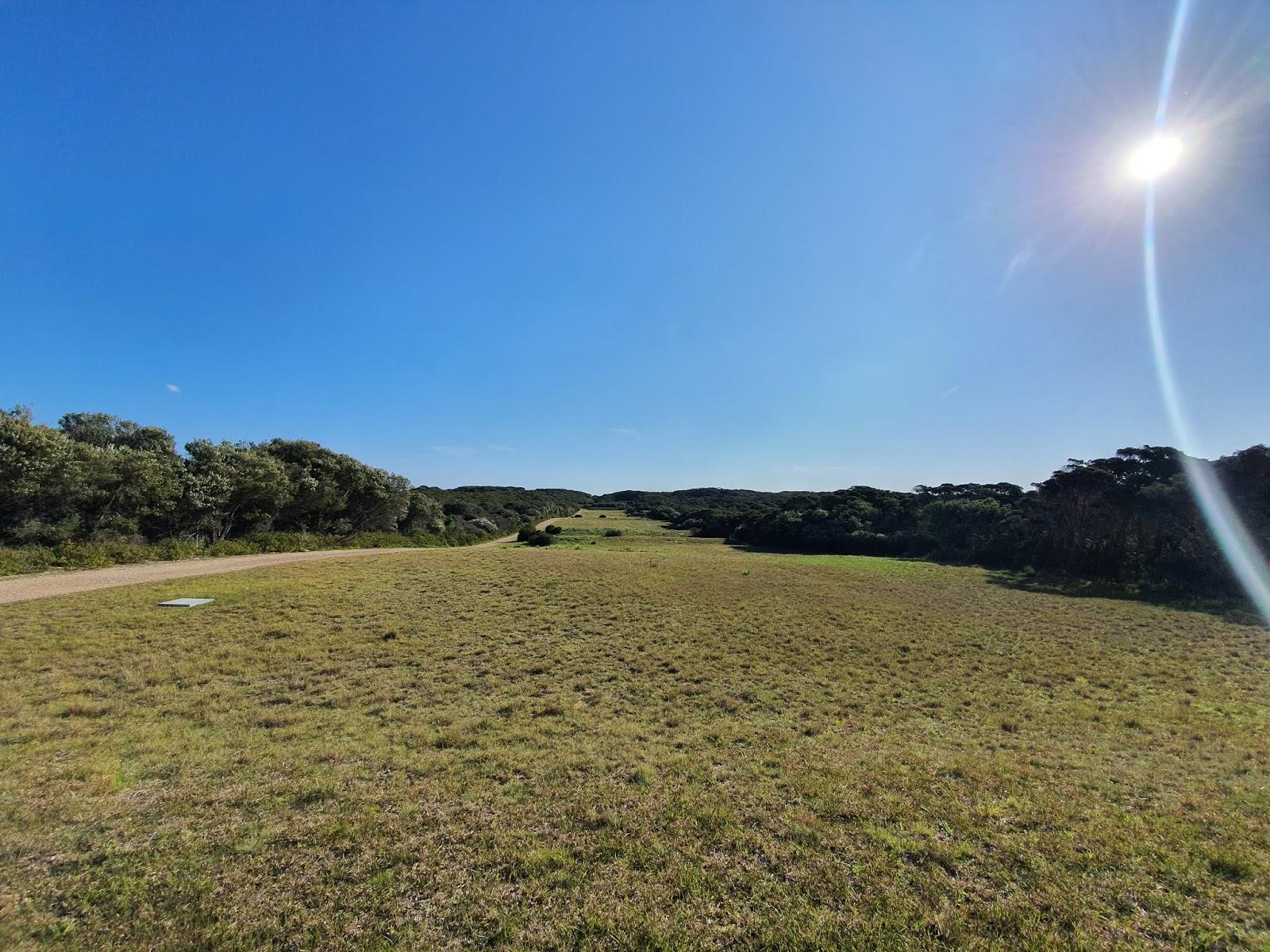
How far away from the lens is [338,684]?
8.71 m

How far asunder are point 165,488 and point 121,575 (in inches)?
419

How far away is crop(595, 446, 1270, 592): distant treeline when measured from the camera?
2395cm

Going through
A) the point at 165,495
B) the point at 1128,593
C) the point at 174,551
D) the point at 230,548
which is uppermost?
the point at 165,495

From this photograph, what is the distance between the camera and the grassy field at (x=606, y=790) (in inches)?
135

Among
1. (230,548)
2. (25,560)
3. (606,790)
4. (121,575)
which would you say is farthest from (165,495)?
(606,790)

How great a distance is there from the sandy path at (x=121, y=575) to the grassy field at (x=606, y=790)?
3086 mm

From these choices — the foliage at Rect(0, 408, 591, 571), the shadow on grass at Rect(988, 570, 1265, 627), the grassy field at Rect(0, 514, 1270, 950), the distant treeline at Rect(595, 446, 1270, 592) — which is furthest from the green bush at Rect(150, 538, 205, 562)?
the distant treeline at Rect(595, 446, 1270, 592)

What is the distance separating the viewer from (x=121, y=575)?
17.4 metres

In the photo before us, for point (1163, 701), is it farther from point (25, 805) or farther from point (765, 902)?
point (25, 805)

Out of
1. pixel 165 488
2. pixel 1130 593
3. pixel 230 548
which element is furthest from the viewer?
pixel 230 548

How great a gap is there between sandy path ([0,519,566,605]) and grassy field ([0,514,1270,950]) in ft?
10.1

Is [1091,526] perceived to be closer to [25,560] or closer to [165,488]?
[25,560]

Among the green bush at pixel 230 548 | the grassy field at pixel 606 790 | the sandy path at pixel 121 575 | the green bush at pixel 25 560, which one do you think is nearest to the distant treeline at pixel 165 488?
the green bush at pixel 230 548

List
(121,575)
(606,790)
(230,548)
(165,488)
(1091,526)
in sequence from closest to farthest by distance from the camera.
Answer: (606,790)
(121,575)
(165,488)
(230,548)
(1091,526)
